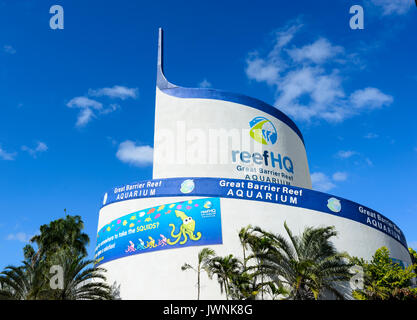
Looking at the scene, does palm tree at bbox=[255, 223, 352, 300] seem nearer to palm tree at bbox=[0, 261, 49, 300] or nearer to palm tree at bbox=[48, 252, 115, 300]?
palm tree at bbox=[48, 252, 115, 300]

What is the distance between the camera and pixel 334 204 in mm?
27609

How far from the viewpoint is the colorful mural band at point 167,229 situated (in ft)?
83.2

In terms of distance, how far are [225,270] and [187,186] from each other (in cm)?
791

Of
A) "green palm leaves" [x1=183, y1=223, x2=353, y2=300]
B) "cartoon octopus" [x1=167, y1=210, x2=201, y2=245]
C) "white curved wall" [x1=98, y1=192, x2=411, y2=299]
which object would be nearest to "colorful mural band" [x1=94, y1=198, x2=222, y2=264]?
"cartoon octopus" [x1=167, y1=210, x2=201, y2=245]

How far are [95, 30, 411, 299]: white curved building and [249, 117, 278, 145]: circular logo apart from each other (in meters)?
1.65

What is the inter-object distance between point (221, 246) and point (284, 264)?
521cm

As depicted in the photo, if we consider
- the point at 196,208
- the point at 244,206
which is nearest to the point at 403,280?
the point at 244,206

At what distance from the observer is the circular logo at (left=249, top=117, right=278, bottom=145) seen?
119ft

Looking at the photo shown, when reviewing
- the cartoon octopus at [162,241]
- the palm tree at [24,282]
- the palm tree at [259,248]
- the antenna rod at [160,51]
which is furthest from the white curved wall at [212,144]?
the palm tree at [24,282]

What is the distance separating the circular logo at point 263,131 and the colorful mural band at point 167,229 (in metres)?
12.0

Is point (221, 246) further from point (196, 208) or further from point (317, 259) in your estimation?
point (317, 259)

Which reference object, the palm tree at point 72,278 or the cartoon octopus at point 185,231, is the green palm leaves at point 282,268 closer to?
the cartoon octopus at point 185,231

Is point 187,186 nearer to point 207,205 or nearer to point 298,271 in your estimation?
point 207,205

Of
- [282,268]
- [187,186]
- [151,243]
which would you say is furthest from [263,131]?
[282,268]
